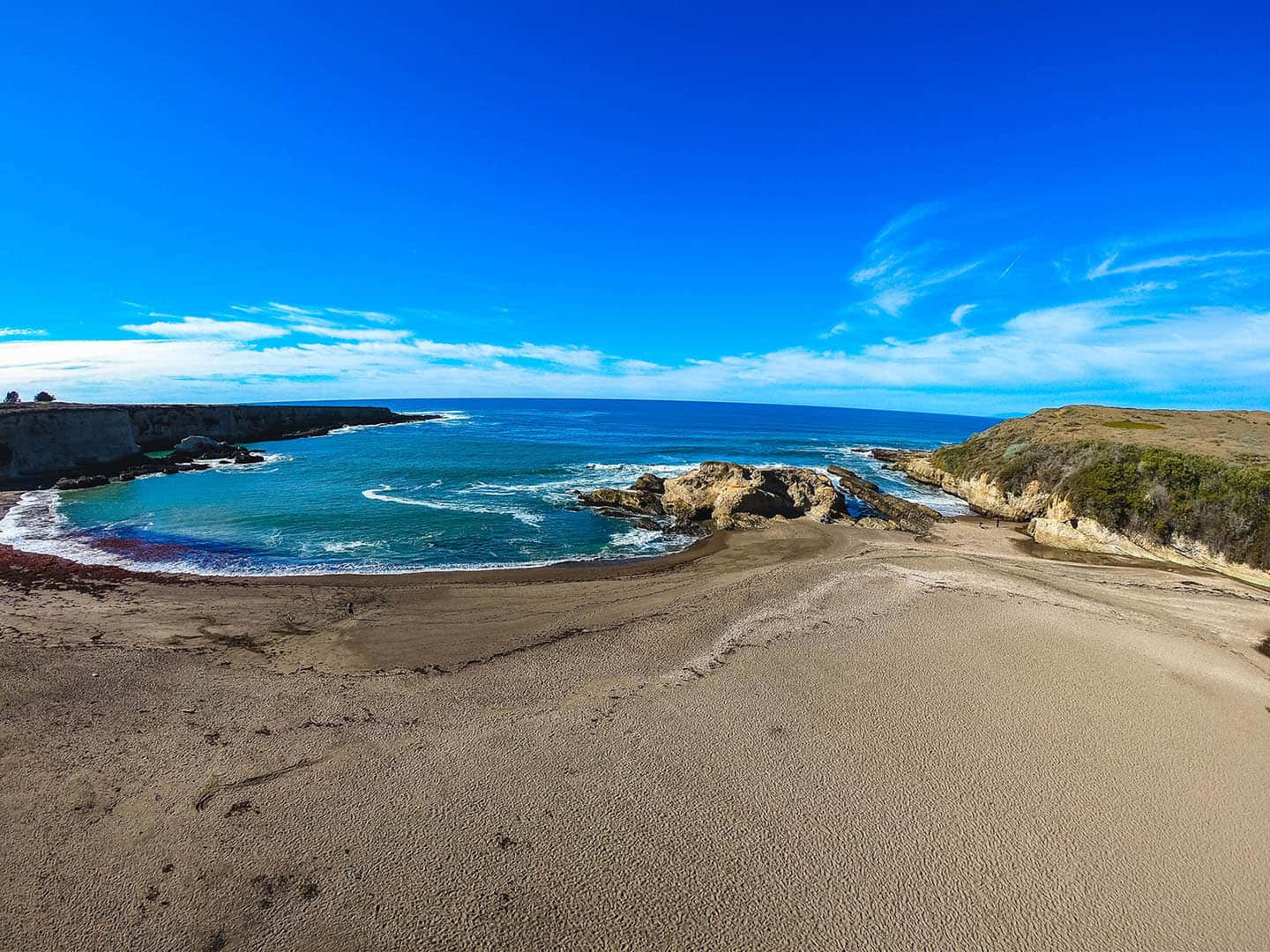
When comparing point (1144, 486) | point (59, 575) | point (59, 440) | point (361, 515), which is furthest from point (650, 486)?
point (59, 440)

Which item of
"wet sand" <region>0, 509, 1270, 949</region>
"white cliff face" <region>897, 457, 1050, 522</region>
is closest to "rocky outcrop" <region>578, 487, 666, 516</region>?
"wet sand" <region>0, 509, 1270, 949</region>

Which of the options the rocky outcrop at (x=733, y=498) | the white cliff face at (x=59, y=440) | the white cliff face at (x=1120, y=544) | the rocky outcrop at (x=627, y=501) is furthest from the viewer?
the white cliff face at (x=59, y=440)

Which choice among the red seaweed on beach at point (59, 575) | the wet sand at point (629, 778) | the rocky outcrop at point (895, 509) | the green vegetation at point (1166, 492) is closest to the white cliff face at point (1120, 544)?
the green vegetation at point (1166, 492)

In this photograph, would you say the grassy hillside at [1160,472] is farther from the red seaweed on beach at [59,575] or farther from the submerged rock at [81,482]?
the submerged rock at [81,482]

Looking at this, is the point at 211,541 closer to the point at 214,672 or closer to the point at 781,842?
the point at 214,672

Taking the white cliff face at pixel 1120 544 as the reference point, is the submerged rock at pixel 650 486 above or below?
above

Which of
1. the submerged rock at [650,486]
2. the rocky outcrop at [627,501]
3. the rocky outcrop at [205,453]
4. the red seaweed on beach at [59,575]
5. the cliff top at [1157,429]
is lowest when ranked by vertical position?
the red seaweed on beach at [59,575]
